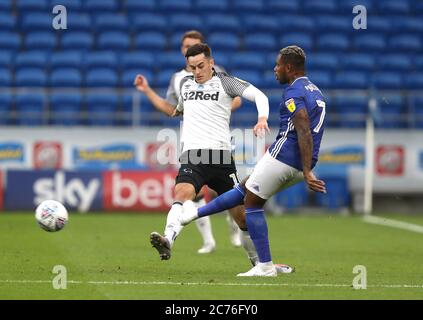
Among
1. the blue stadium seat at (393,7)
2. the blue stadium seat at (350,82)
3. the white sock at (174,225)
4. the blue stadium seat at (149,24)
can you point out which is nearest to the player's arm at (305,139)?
the white sock at (174,225)

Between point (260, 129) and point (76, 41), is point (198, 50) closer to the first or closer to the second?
point (260, 129)

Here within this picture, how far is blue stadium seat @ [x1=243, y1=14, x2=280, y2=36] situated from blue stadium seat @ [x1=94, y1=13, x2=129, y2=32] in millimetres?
3093

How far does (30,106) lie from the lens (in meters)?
21.6

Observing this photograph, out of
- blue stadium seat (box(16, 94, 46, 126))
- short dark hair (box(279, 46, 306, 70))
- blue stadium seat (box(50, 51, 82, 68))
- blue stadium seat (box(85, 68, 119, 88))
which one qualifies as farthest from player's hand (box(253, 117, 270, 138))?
blue stadium seat (box(50, 51, 82, 68))

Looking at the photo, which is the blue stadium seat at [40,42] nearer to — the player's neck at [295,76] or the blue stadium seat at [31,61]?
the blue stadium seat at [31,61]

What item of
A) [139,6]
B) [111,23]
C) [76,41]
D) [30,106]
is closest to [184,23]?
[139,6]

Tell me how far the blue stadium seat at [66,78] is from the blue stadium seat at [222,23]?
4041mm

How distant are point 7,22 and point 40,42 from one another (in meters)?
1.13

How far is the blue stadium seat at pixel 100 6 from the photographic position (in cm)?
2517

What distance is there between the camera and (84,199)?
1992 cm

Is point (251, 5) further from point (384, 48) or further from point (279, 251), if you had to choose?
point (279, 251)

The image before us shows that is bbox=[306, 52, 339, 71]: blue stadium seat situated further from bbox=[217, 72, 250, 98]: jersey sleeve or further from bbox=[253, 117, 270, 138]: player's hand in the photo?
bbox=[253, 117, 270, 138]: player's hand
